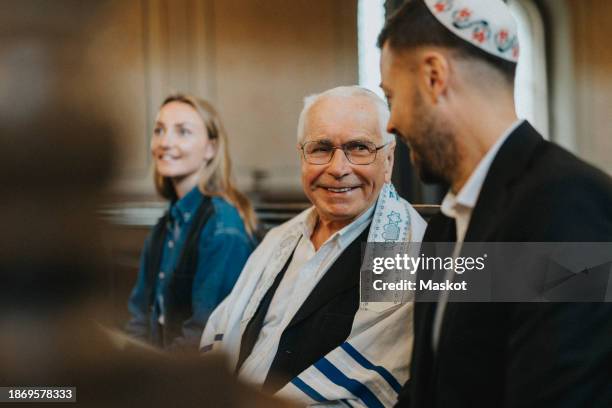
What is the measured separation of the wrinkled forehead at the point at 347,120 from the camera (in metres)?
1.47

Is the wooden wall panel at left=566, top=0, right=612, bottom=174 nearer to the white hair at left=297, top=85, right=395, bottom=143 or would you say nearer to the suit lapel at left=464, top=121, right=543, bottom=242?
the suit lapel at left=464, top=121, right=543, bottom=242

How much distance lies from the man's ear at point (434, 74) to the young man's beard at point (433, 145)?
0.02m

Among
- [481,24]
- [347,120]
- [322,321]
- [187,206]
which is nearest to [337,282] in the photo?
[322,321]

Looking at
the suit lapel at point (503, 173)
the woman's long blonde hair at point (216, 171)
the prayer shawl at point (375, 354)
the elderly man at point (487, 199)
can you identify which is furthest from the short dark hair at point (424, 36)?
the woman's long blonde hair at point (216, 171)

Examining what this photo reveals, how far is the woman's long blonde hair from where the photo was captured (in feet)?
5.57

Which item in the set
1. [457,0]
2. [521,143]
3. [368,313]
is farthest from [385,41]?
[368,313]

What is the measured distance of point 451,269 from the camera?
1.31m

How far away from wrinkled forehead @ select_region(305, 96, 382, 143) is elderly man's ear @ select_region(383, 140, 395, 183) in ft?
0.09

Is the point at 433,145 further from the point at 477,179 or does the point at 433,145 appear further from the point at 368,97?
the point at 368,97

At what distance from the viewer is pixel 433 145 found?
125 centimetres

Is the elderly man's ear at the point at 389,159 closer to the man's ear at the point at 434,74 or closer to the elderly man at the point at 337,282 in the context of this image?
the elderly man at the point at 337,282

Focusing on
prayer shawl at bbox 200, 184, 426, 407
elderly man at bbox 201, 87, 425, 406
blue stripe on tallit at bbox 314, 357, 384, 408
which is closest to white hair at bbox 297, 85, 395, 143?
elderly man at bbox 201, 87, 425, 406

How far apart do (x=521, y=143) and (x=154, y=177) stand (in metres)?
0.89

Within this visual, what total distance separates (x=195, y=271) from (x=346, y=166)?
47 centimetres
